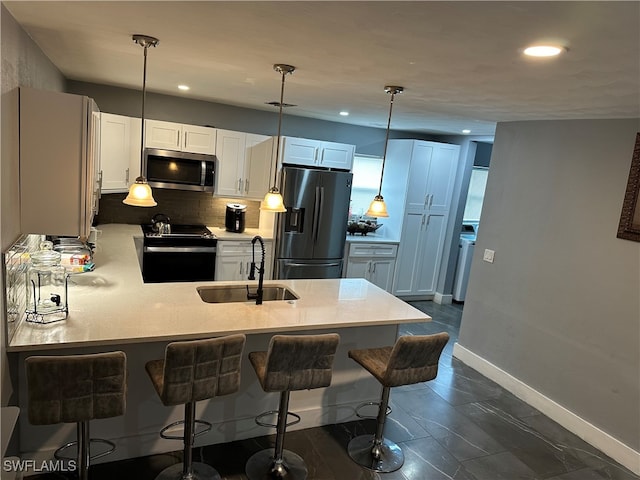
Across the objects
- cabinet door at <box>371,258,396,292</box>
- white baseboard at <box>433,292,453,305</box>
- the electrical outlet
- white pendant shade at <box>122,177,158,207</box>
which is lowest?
white baseboard at <box>433,292,453,305</box>

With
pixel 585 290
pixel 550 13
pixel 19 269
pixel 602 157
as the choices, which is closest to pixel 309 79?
pixel 550 13

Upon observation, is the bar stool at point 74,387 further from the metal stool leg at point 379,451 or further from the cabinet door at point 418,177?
the cabinet door at point 418,177

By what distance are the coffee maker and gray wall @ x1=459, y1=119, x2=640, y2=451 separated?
2613 millimetres

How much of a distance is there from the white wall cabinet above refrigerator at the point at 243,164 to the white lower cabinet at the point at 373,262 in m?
1.42

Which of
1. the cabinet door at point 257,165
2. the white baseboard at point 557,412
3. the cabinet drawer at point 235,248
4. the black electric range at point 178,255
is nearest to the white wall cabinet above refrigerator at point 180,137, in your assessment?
the cabinet door at point 257,165

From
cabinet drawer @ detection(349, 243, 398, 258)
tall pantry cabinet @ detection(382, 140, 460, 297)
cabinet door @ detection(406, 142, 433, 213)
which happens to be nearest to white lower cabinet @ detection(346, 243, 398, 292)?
cabinet drawer @ detection(349, 243, 398, 258)

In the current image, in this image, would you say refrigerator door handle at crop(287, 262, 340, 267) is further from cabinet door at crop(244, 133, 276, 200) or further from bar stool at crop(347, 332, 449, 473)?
bar stool at crop(347, 332, 449, 473)

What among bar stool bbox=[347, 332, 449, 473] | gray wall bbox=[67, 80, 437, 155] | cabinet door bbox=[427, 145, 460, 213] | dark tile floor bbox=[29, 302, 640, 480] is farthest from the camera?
cabinet door bbox=[427, 145, 460, 213]

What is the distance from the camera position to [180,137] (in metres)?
4.50

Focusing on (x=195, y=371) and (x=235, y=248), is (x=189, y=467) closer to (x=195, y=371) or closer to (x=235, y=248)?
(x=195, y=371)

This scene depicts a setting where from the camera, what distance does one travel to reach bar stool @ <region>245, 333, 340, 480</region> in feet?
7.20

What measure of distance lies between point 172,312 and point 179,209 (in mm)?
2767

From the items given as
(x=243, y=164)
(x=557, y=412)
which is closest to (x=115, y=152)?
(x=243, y=164)

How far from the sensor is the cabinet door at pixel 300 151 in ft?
15.5
